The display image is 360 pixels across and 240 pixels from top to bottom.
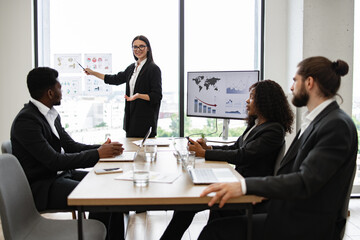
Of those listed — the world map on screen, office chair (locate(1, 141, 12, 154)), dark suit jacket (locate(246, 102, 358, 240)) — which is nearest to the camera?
dark suit jacket (locate(246, 102, 358, 240))

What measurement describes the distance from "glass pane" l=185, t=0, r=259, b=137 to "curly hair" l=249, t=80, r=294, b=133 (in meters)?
2.11

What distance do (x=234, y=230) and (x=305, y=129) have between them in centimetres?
59

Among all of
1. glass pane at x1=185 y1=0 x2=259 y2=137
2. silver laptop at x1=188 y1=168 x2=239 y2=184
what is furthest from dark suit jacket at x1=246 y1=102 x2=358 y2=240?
glass pane at x1=185 y1=0 x2=259 y2=137

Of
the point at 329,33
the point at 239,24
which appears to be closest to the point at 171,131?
the point at 239,24

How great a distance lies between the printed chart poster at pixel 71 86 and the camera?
4441mm

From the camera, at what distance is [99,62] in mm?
4395

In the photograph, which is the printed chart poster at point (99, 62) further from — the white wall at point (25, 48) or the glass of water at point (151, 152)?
the glass of water at point (151, 152)

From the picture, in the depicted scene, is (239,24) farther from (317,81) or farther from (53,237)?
(53,237)

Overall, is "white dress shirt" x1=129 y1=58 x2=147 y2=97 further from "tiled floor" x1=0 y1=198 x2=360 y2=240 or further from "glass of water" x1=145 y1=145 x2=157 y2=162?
"glass of water" x1=145 y1=145 x2=157 y2=162

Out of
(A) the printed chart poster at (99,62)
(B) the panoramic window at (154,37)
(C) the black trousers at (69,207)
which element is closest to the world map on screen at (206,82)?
(B) the panoramic window at (154,37)

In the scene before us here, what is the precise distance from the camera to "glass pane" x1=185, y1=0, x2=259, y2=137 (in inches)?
172

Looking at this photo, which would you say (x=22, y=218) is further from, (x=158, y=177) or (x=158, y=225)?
(x=158, y=225)

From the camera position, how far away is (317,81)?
1.60m

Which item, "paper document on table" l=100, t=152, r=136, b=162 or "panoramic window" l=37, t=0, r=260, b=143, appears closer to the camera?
"paper document on table" l=100, t=152, r=136, b=162
